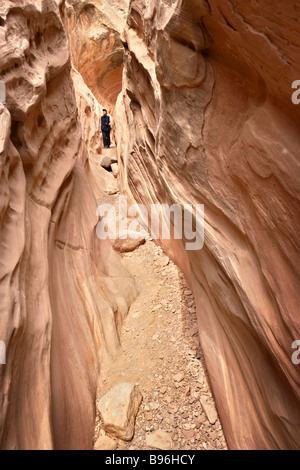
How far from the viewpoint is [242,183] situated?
2117mm

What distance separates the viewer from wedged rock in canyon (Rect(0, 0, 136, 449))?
183 centimetres

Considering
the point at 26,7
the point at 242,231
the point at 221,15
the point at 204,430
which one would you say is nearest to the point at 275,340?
the point at 242,231

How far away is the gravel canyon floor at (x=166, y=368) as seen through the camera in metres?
2.35

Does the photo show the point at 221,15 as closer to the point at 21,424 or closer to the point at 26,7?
the point at 26,7

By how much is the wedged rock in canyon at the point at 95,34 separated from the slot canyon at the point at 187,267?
7994mm

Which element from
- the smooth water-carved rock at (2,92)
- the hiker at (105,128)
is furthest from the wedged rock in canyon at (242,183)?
the hiker at (105,128)

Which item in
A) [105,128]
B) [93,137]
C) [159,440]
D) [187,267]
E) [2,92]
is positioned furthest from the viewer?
[105,128]

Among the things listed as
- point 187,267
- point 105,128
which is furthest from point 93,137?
point 187,267

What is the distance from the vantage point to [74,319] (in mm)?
2859

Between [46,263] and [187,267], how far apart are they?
2174mm

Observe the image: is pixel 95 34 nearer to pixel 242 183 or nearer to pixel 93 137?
pixel 93 137

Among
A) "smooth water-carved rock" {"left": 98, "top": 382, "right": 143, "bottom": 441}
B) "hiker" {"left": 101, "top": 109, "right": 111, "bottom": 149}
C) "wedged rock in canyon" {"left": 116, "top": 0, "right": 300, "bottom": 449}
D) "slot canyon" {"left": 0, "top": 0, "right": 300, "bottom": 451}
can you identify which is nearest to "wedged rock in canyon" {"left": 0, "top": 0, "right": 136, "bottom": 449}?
"slot canyon" {"left": 0, "top": 0, "right": 300, "bottom": 451}

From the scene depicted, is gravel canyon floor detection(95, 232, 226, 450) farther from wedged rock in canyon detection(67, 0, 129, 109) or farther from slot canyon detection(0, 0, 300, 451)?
wedged rock in canyon detection(67, 0, 129, 109)
